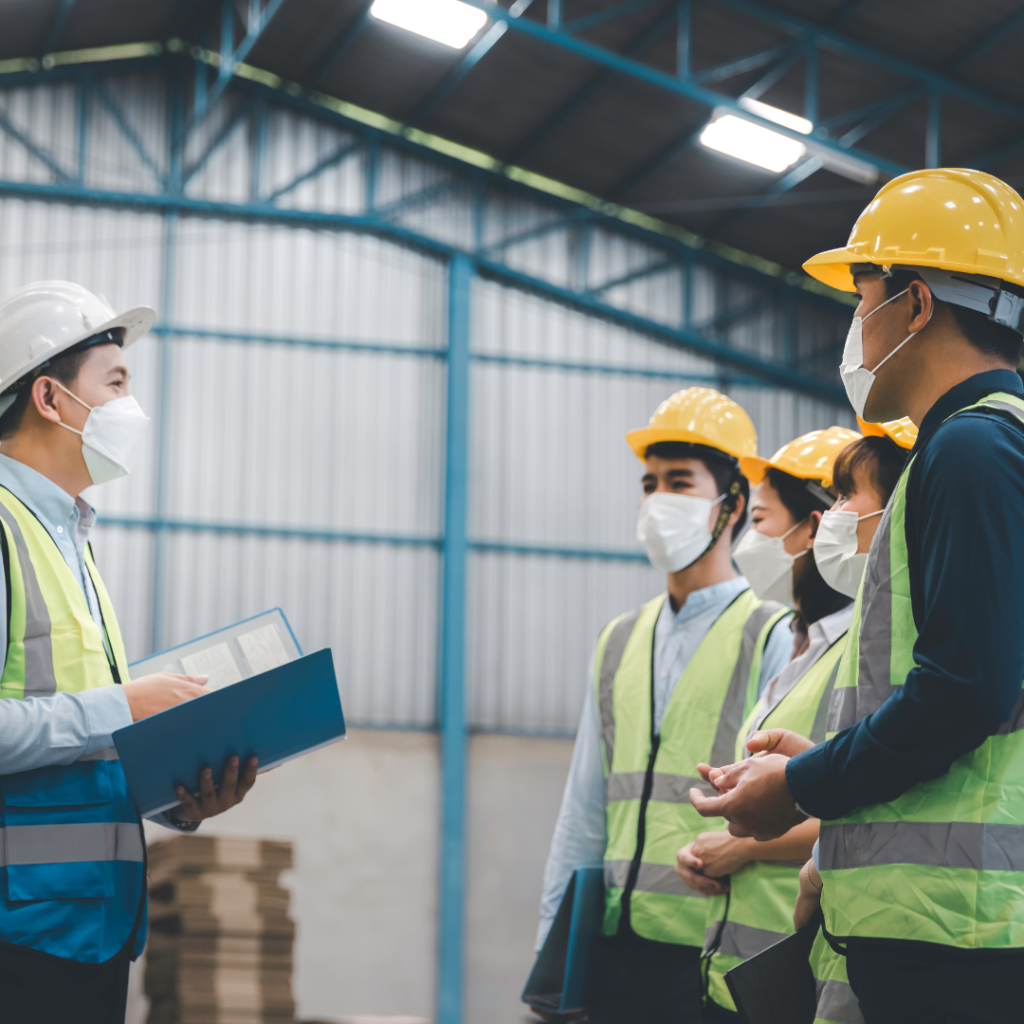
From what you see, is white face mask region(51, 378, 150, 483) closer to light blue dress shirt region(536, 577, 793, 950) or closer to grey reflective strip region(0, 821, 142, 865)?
grey reflective strip region(0, 821, 142, 865)

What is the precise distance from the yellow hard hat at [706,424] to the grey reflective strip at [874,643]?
2.44m

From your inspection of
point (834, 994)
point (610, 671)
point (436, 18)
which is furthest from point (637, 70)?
point (834, 994)

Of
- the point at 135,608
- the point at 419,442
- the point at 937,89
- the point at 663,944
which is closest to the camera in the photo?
the point at 663,944

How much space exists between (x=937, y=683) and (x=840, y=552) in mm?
1416

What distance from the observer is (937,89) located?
1177 centimetres

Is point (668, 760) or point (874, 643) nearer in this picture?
point (874, 643)

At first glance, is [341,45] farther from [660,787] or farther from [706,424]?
[660,787]

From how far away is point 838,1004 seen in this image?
7.20 ft

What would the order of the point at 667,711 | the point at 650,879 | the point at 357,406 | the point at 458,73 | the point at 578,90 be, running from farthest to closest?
the point at 357,406, the point at 458,73, the point at 578,90, the point at 667,711, the point at 650,879

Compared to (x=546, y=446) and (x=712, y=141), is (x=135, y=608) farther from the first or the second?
(x=712, y=141)

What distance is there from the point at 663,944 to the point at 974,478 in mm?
2361

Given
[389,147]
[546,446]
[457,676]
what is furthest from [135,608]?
[389,147]

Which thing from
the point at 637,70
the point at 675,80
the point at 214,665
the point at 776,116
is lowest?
the point at 214,665

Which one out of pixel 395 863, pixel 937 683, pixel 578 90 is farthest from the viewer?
Answer: pixel 578 90
